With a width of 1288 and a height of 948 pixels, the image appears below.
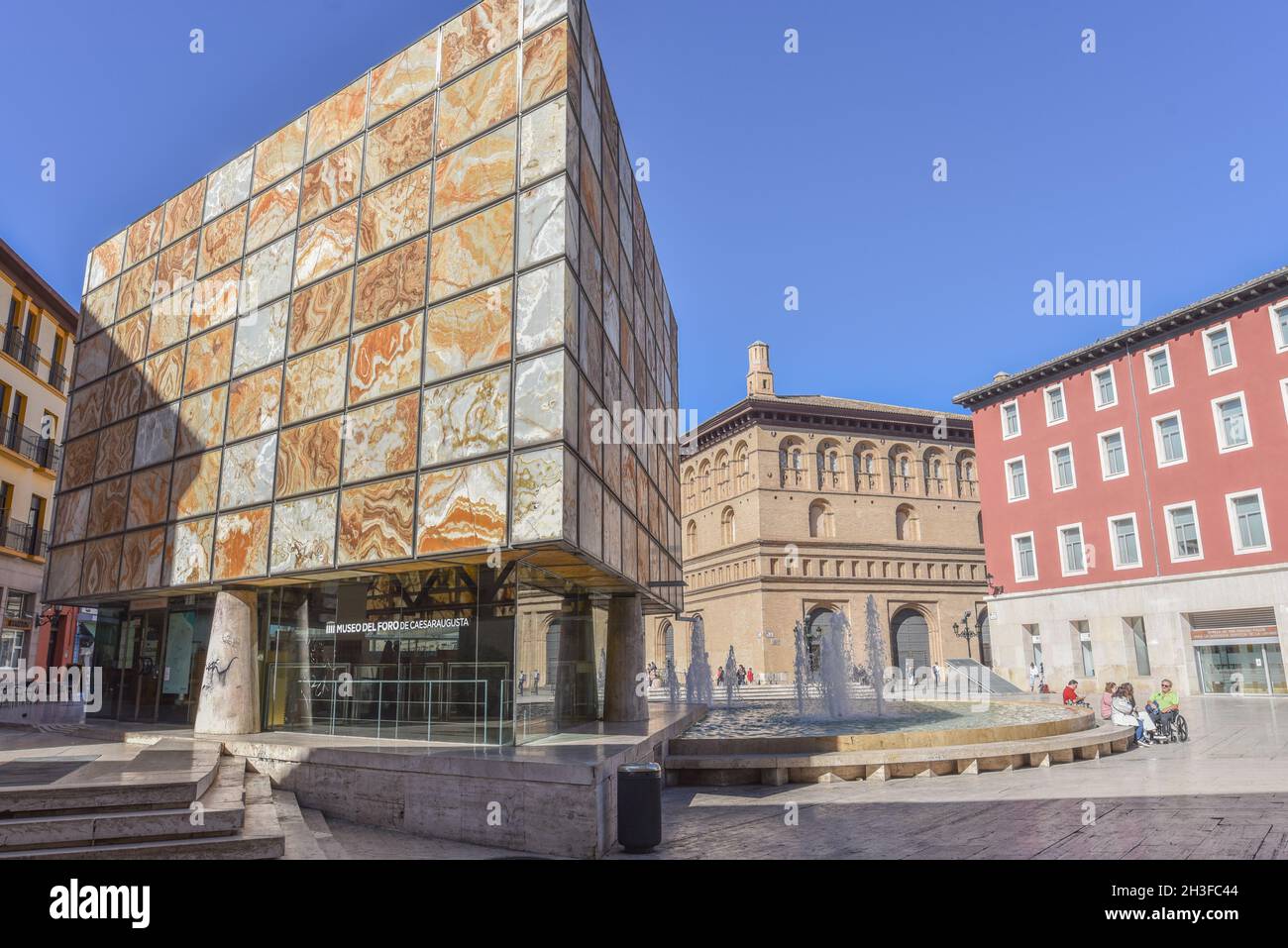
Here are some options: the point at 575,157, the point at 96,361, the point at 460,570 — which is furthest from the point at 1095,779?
the point at 96,361

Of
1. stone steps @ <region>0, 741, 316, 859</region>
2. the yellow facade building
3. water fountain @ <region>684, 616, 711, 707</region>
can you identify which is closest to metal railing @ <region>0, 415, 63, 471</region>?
the yellow facade building

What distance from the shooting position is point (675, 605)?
25.9m

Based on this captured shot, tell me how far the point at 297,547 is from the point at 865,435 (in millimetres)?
48982

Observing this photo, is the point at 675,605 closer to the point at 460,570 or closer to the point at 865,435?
the point at 460,570

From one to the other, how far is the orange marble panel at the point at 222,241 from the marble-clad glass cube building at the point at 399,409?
0.08 meters

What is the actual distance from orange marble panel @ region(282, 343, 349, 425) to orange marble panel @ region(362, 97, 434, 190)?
3.76 meters

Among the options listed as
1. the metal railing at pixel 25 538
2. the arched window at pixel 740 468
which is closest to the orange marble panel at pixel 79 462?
the metal railing at pixel 25 538

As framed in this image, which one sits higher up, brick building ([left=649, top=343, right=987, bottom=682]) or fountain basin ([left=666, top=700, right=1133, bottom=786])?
brick building ([left=649, top=343, right=987, bottom=682])

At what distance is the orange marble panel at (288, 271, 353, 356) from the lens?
16.1m

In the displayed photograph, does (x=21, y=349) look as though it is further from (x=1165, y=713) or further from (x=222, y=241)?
(x=1165, y=713)

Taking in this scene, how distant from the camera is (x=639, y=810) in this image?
9633mm

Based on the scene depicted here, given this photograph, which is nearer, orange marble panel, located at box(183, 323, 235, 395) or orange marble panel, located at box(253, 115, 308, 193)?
orange marble panel, located at box(183, 323, 235, 395)

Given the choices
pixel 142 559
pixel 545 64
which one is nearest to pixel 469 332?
pixel 545 64

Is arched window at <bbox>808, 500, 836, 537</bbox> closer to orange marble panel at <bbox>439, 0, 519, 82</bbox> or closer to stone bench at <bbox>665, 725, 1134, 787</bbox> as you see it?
stone bench at <bbox>665, 725, 1134, 787</bbox>
